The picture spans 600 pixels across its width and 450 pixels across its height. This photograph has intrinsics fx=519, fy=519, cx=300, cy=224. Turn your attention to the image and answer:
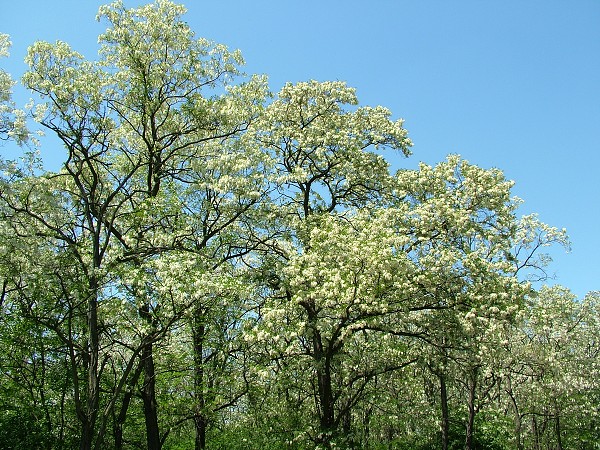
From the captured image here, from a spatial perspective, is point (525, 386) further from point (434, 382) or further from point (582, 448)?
point (582, 448)

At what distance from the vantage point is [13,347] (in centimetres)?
1747

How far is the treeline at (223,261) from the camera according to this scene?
15.8 metres

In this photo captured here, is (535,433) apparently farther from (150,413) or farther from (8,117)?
(8,117)

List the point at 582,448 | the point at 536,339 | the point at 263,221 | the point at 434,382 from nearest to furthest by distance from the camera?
the point at 263,221, the point at 536,339, the point at 434,382, the point at 582,448

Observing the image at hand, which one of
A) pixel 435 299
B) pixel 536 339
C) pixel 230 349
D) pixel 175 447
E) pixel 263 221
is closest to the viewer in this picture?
pixel 435 299

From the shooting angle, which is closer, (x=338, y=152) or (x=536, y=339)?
(x=338, y=152)

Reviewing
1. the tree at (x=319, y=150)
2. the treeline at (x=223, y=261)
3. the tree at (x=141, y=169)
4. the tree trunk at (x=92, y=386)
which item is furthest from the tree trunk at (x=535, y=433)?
the tree trunk at (x=92, y=386)

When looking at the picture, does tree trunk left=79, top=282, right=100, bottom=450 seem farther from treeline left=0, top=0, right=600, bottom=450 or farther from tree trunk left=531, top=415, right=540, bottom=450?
tree trunk left=531, top=415, right=540, bottom=450

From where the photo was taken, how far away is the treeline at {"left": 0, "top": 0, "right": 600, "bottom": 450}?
51.8 feet

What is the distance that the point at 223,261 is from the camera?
63.5ft

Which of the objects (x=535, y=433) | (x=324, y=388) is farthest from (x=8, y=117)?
(x=535, y=433)

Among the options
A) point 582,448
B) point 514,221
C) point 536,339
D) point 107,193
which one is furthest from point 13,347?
point 582,448

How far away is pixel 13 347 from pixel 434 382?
2419 cm

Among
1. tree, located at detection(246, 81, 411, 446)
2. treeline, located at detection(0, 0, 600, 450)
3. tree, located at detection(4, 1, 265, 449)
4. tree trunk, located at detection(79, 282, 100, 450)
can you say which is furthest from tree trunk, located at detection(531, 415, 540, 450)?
tree trunk, located at detection(79, 282, 100, 450)
